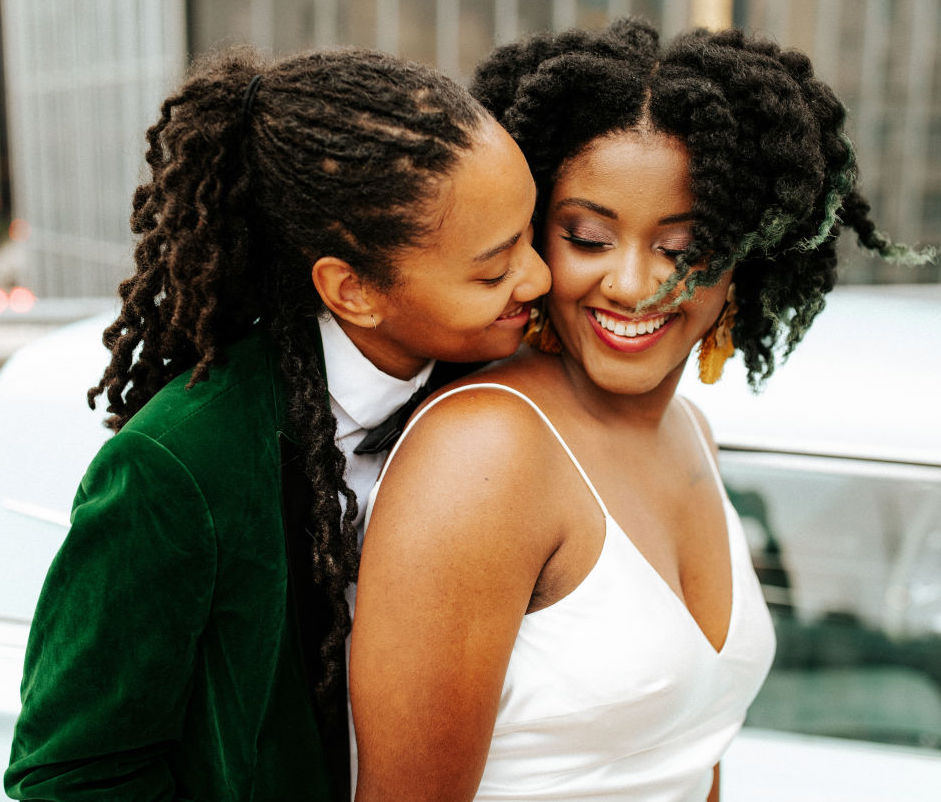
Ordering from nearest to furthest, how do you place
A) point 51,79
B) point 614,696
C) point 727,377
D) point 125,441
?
1. point 125,441
2. point 614,696
3. point 727,377
4. point 51,79

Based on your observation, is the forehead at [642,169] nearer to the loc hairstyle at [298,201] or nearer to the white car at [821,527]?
the loc hairstyle at [298,201]

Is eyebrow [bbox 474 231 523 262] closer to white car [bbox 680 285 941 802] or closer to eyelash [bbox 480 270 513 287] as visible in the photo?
eyelash [bbox 480 270 513 287]

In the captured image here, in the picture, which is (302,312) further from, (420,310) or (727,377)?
(727,377)

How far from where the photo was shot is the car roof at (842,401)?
212 cm

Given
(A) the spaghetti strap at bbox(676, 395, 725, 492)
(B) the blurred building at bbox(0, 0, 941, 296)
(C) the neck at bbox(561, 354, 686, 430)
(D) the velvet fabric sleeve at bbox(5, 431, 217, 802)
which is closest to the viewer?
(D) the velvet fabric sleeve at bbox(5, 431, 217, 802)

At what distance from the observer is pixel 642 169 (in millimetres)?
1563

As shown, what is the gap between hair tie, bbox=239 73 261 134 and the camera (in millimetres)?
1496

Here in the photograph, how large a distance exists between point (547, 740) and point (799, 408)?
3.12 ft

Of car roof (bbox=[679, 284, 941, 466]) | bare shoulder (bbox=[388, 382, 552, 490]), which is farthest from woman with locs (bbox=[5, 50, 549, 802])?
car roof (bbox=[679, 284, 941, 466])

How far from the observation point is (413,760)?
1.45 m

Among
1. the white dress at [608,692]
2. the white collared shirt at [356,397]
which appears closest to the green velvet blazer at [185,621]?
the white collared shirt at [356,397]

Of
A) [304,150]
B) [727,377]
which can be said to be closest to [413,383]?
[304,150]

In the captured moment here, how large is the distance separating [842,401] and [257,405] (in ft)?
4.10

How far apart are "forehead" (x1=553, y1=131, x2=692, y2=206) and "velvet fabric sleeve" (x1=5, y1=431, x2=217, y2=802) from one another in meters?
0.74
